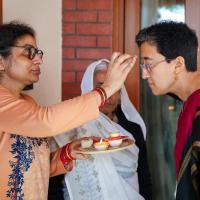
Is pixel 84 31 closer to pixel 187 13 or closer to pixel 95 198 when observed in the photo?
pixel 187 13

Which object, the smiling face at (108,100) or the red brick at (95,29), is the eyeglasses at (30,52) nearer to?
the smiling face at (108,100)

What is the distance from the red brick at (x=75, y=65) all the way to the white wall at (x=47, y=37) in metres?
0.05

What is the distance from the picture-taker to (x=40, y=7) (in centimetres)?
291

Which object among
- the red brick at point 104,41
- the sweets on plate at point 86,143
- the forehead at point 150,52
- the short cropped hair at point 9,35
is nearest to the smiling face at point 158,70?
the forehead at point 150,52

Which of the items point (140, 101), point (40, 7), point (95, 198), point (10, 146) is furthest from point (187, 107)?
point (40, 7)

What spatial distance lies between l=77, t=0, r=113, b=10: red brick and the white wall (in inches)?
6.0

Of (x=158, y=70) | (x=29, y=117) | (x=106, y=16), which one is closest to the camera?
(x=29, y=117)

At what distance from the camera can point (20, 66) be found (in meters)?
1.75

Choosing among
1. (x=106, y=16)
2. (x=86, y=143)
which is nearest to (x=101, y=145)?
(x=86, y=143)

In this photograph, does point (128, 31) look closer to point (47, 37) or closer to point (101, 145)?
point (47, 37)

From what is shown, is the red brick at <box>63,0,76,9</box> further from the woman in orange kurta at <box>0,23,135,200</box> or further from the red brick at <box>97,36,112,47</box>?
the woman in orange kurta at <box>0,23,135,200</box>

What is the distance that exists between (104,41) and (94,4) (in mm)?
273

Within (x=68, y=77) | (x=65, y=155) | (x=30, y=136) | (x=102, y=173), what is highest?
(x=68, y=77)

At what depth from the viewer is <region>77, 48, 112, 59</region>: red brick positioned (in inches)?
114
